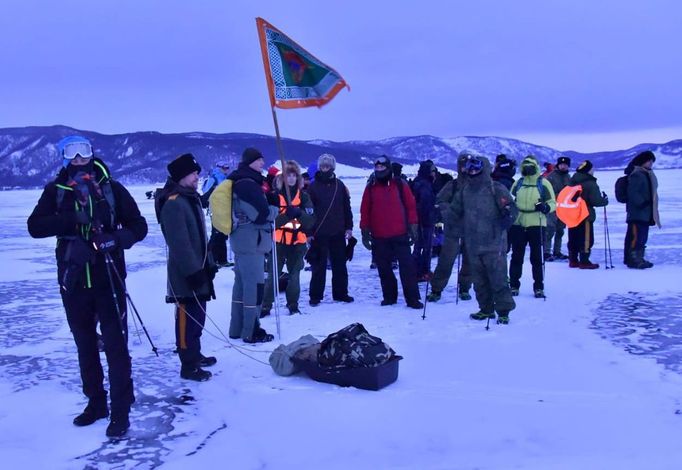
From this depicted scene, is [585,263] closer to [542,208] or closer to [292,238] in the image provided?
[542,208]

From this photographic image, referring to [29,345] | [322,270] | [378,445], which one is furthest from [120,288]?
[322,270]

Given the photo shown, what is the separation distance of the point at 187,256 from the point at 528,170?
5435 millimetres

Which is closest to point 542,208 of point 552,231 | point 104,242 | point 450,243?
point 450,243

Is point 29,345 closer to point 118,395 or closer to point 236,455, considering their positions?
point 118,395

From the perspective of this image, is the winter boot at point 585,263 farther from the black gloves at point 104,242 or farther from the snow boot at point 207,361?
the black gloves at point 104,242

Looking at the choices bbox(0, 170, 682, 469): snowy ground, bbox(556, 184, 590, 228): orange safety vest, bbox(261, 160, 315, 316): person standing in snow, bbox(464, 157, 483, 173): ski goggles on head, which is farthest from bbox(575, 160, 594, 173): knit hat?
bbox(261, 160, 315, 316): person standing in snow

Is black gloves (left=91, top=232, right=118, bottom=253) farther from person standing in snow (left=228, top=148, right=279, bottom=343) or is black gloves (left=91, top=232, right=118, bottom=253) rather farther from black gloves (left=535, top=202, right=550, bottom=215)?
black gloves (left=535, top=202, right=550, bottom=215)

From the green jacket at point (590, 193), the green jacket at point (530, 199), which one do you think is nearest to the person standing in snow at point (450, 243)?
the green jacket at point (530, 199)

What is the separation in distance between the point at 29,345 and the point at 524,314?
5.60 m

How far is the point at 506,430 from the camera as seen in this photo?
4.04 meters

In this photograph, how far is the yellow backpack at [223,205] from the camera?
6082 mm

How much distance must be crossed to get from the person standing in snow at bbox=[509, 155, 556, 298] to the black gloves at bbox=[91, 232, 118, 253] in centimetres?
593

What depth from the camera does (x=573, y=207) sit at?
10.7 meters

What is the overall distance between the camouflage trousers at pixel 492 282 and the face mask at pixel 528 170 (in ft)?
6.66
